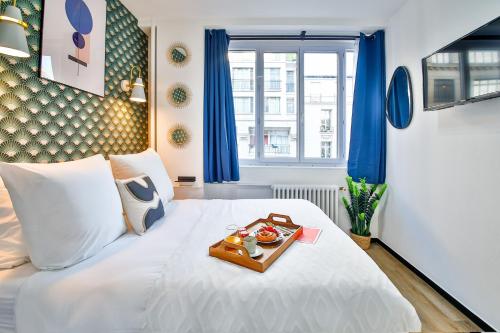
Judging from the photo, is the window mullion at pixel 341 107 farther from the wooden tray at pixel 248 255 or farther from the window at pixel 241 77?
the wooden tray at pixel 248 255

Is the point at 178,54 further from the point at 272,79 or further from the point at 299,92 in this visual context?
the point at 299,92

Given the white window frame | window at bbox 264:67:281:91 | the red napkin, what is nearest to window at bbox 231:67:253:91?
the white window frame

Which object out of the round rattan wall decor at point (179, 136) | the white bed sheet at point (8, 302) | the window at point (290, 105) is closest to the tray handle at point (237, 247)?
the white bed sheet at point (8, 302)

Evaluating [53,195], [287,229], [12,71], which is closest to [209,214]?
[287,229]

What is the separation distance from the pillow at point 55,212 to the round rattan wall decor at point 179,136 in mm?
1525

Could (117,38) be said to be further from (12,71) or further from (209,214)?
(209,214)

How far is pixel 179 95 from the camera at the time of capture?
2607 mm

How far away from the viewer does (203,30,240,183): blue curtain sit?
2.64 meters

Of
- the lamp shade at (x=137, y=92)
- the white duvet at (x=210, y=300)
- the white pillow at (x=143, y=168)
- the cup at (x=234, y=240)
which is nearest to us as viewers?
the white duvet at (x=210, y=300)

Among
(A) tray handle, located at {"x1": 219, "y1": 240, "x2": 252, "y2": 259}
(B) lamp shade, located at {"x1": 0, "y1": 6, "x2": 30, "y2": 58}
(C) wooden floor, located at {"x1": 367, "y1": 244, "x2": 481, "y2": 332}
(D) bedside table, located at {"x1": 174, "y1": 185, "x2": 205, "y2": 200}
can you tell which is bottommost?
(C) wooden floor, located at {"x1": 367, "y1": 244, "x2": 481, "y2": 332}

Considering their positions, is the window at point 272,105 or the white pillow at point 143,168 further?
the window at point 272,105

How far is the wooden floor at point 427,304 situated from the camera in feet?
4.75

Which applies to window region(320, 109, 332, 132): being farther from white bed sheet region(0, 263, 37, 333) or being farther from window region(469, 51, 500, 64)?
white bed sheet region(0, 263, 37, 333)

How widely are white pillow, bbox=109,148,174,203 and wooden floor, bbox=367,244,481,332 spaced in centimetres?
214
